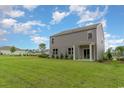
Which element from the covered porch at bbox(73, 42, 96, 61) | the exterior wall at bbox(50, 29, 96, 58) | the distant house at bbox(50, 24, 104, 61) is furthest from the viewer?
the exterior wall at bbox(50, 29, 96, 58)

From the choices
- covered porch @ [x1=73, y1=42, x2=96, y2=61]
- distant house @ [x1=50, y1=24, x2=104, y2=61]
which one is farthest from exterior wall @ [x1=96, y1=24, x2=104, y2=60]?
covered porch @ [x1=73, y1=42, x2=96, y2=61]

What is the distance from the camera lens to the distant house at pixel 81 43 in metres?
17.1

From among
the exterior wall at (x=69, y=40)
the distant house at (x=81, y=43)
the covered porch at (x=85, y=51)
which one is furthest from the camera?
the exterior wall at (x=69, y=40)

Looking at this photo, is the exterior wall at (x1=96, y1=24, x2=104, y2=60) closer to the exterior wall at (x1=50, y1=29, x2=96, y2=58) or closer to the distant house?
the distant house

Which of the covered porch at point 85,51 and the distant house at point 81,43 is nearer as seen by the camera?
the distant house at point 81,43

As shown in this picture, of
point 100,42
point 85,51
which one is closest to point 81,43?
point 85,51

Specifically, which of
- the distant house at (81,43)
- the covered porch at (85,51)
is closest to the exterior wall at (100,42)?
the distant house at (81,43)

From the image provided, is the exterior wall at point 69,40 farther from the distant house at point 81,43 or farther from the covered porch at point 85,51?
the covered porch at point 85,51

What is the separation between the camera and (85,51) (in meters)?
18.4

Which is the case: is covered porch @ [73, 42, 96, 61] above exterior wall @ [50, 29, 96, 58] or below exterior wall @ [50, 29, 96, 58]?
below

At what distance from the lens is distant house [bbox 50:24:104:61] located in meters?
17.1
